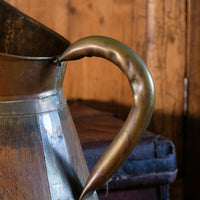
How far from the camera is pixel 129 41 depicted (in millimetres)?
1582

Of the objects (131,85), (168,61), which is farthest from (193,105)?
(131,85)

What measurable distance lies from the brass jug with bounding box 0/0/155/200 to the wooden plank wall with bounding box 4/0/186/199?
1200 mm

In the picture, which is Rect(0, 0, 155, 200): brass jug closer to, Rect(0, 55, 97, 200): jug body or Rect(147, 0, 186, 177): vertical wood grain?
Rect(0, 55, 97, 200): jug body

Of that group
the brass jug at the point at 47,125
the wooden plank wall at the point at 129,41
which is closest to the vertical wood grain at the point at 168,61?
the wooden plank wall at the point at 129,41

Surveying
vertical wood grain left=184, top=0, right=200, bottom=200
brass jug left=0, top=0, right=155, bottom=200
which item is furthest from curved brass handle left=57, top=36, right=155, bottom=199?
vertical wood grain left=184, top=0, right=200, bottom=200

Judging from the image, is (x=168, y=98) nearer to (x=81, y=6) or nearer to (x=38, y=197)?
(x=81, y=6)

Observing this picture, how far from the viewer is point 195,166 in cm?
149

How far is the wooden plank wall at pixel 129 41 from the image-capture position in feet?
4.99

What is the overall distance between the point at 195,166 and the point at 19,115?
128 cm

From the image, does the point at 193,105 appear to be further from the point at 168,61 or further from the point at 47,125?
the point at 47,125

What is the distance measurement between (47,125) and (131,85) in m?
0.11

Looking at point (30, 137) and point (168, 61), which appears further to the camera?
point (168, 61)

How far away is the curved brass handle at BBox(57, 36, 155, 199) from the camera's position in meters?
0.35

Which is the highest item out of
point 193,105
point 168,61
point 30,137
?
point 30,137
